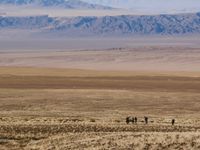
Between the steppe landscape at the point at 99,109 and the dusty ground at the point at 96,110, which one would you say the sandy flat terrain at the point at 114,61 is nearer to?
the steppe landscape at the point at 99,109

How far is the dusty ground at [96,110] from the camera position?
2047 centimetres

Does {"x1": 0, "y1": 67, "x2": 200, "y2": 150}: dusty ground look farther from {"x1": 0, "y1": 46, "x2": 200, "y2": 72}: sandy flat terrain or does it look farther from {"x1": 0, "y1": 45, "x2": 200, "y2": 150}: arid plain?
{"x1": 0, "y1": 46, "x2": 200, "y2": 72}: sandy flat terrain

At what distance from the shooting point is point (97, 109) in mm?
43219

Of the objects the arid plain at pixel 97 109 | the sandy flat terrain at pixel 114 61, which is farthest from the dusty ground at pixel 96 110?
the sandy flat terrain at pixel 114 61

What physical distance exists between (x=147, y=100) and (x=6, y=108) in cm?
1359

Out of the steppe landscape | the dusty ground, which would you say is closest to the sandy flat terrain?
the steppe landscape

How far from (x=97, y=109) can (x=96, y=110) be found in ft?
2.98

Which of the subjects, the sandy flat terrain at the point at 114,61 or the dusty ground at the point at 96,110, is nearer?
the dusty ground at the point at 96,110

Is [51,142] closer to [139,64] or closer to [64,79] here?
[64,79]

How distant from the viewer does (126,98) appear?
5203 centimetres

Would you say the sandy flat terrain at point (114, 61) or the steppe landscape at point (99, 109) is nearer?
the steppe landscape at point (99, 109)

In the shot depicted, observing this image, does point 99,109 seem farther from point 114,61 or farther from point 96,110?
point 114,61

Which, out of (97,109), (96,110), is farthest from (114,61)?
(96,110)

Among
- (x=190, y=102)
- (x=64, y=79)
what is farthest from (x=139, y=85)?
(x=190, y=102)
